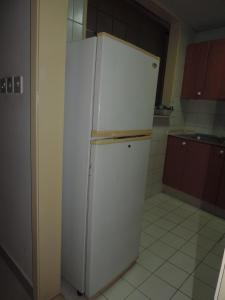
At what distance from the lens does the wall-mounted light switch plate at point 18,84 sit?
113 centimetres

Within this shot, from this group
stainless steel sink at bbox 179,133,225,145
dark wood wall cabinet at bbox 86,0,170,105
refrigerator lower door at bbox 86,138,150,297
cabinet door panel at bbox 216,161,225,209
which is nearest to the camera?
refrigerator lower door at bbox 86,138,150,297

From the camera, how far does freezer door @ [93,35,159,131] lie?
41.1 inches

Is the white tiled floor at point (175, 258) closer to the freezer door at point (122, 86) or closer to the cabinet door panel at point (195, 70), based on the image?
the freezer door at point (122, 86)

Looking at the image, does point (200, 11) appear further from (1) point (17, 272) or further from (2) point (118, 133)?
(1) point (17, 272)

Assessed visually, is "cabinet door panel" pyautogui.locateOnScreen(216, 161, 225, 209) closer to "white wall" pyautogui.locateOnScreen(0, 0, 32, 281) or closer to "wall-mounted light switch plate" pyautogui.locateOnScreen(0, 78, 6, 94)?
"white wall" pyautogui.locateOnScreen(0, 0, 32, 281)

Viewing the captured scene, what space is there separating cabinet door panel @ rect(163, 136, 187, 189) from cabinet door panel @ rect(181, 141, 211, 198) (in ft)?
0.23

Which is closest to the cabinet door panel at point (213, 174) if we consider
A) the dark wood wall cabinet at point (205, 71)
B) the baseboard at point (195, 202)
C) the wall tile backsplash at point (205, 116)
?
the baseboard at point (195, 202)

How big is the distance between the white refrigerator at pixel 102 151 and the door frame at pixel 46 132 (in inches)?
3.8

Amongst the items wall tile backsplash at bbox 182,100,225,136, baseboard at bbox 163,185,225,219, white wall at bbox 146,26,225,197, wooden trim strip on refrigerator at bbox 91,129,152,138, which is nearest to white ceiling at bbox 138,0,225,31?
white wall at bbox 146,26,225,197

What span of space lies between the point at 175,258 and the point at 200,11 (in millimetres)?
2752

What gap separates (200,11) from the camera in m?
2.43

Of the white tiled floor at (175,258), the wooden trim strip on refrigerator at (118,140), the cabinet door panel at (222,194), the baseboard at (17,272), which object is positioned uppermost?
the wooden trim strip on refrigerator at (118,140)

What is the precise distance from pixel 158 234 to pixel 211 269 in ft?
1.85

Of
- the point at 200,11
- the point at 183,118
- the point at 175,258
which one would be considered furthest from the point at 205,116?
the point at 175,258
